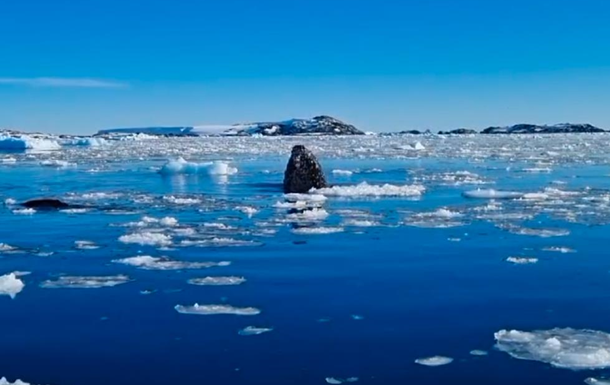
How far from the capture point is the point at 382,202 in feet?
55.0

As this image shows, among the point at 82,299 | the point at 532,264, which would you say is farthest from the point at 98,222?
the point at 532,264

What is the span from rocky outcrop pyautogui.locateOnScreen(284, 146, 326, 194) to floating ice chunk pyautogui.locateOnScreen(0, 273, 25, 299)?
37.8 feet

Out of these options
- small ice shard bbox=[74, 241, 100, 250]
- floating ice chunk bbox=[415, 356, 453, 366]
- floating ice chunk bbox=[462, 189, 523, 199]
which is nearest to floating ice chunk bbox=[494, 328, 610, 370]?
floating ice chunk bbox=[415, 356, 453, 366]

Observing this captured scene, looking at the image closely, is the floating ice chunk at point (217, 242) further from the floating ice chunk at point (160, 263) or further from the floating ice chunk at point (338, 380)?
the floating ice chunk at point (338, 380)

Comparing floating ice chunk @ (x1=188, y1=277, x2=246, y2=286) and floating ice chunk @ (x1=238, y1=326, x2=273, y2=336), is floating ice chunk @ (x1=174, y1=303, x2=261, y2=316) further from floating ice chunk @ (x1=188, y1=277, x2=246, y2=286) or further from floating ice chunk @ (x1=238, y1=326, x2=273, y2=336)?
floating ice chunk @ (x1=188, y1=277, x2=246, y2=286)

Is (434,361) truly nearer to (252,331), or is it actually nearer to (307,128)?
(252,331)

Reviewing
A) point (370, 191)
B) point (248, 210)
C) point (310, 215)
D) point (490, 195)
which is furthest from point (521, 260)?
point (370, 191)

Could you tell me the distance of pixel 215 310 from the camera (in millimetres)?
7117

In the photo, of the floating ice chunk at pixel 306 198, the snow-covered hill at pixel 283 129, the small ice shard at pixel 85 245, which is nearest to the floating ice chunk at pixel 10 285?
the small ice shard at pixel 85 245

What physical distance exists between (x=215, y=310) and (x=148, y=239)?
173 inches

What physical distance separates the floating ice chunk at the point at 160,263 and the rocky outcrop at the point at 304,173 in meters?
9.85

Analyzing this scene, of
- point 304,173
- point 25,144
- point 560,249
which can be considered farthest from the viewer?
point 25,144

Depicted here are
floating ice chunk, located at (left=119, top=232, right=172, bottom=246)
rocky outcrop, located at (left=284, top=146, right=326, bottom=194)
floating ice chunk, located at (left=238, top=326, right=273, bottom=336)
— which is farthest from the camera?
rocky outcrop, located at (left=284, top=146, right=326, bottom=194)

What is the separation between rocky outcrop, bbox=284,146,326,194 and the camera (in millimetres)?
19453
